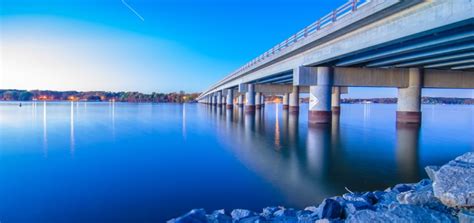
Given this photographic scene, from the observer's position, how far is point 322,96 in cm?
2719

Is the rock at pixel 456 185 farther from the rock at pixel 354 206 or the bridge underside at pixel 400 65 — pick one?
the bridge underside at pixel 400 65

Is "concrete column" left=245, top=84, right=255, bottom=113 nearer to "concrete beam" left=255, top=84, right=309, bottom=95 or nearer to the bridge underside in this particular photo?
"concrete beam" left=255, top=84, right=309, bottom=95

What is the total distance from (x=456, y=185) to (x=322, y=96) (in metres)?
23.5

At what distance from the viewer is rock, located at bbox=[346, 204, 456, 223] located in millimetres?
4098

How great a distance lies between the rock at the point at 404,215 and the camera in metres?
4.10

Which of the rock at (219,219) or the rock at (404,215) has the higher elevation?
the rock at (404,215)

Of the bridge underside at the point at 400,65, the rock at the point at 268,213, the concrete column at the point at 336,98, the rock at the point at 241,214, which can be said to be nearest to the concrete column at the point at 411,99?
the bridge underside at the point at 400,65

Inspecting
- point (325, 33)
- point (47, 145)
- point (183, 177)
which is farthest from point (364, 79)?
point (47, 145)

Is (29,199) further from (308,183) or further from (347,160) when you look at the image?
(347,160)

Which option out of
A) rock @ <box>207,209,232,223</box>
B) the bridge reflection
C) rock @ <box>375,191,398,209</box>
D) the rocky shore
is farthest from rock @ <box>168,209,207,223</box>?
rock @ <box>375,191,398,209</box>

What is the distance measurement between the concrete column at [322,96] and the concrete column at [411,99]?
8.77 m

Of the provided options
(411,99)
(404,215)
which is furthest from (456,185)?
(411,99)

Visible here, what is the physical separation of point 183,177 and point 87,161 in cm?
516

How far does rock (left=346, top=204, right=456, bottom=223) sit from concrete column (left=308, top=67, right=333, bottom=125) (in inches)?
A: 929
